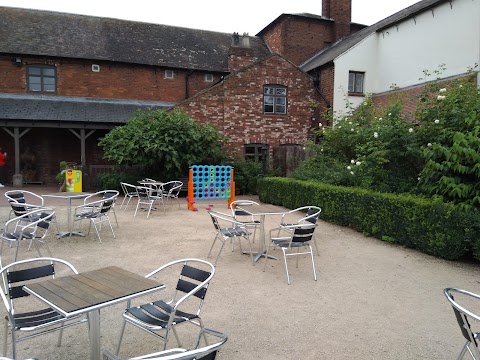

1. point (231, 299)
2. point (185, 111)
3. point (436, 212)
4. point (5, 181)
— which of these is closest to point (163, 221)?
point (231, 299)

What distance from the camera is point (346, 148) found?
38.1ft

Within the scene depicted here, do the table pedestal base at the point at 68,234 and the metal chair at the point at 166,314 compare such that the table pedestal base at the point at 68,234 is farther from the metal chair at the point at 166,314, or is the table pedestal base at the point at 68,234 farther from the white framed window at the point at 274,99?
the white framed window at the point at 274,99

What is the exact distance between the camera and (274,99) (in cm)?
1709

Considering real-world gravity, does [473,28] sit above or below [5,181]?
above

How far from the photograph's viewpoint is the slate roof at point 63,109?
49.7 feet

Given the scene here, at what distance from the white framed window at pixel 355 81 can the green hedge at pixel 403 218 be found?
9271mm

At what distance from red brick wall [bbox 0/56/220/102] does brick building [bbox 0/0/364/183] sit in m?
0.04

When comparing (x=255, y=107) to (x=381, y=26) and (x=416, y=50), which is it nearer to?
(x=416, y=50)

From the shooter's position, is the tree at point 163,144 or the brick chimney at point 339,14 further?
the brick chimney at point 339,14

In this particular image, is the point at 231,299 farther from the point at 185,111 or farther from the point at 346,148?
the point at 185,111

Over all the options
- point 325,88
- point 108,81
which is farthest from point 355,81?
point 108,81

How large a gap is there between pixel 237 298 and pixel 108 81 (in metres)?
16.3

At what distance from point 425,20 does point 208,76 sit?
10158mm

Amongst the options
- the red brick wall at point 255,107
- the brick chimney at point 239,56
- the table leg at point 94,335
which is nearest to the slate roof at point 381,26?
the red brick wall at point 255,107
